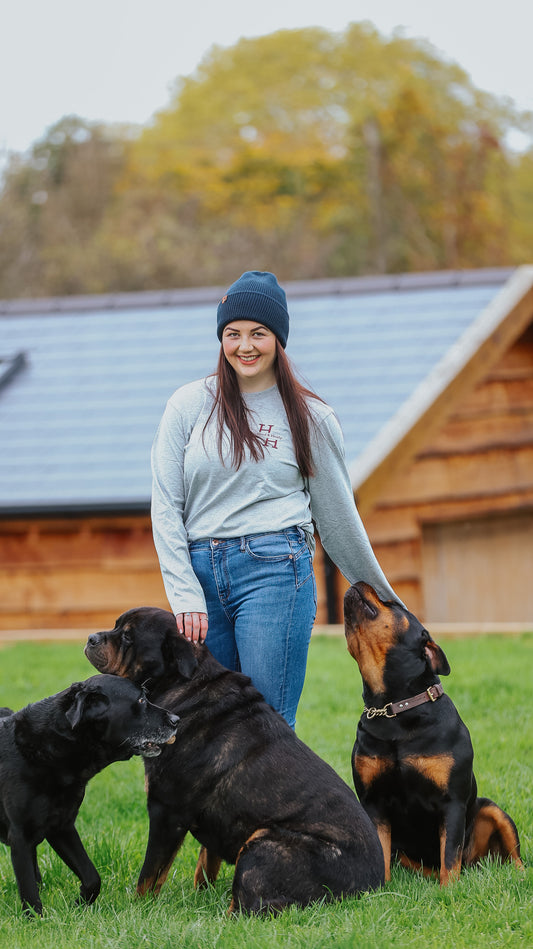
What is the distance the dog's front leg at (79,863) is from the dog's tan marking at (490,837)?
1580 mm

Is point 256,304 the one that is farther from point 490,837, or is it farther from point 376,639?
point 490,837

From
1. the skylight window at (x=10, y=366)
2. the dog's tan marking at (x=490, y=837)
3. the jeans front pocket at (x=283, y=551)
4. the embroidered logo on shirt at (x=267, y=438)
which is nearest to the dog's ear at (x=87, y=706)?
the jeans front pocket at (x=283, y=551)

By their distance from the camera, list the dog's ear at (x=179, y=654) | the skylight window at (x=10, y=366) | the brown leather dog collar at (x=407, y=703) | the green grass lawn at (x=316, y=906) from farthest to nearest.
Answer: the skylight window at (x=10, y=366), the brown leather dog collar at (x=407, y=703), the dog's ear at (x=179, y=654), the green grass lawn at (x=316, y=906)

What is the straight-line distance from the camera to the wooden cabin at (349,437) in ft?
33.8

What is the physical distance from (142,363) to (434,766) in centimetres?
861

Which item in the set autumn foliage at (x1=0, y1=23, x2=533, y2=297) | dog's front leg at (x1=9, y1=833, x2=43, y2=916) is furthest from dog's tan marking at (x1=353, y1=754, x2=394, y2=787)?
autumn foliage at (x1=0, y1=23, x2=533, y2=297)

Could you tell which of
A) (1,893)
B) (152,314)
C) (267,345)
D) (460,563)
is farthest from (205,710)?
(152,314)

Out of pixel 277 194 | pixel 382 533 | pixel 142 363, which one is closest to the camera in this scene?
pixel 382 533

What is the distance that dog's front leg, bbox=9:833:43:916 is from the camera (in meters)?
3.84

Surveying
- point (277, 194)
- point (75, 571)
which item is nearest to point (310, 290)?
point (75, 571)

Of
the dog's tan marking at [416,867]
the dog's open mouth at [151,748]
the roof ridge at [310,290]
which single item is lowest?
the dog's tan marking at [416,867]

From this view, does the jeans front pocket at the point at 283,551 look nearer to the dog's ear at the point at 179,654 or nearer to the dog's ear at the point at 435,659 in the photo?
the dog's ear at the point at 179,654

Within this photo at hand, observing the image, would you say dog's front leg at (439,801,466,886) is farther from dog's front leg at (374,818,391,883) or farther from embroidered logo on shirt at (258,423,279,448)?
embroidered logo on shirt at (258,423,279,448)

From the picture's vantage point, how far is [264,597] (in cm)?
411
